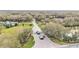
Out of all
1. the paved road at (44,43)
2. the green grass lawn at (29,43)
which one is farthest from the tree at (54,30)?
the green grass lawn at (29,43)

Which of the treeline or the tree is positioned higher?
the treeline

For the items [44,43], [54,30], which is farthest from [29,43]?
[54,30]

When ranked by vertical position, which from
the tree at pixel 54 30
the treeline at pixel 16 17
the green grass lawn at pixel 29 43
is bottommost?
the green grass lawn at pixel 29 43

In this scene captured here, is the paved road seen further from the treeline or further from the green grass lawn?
the treeline

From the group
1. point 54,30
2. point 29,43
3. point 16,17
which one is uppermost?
point 16,17

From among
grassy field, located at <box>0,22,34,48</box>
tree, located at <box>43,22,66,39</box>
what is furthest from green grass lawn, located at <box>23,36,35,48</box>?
tree, located at <box>43,22,66,39</box>

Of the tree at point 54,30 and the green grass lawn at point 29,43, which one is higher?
the tree at point 54,30

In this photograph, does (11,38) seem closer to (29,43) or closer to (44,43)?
(29,43)

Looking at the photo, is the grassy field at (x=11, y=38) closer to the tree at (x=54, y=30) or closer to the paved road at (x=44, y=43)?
the paved road at (x=44, y=43)

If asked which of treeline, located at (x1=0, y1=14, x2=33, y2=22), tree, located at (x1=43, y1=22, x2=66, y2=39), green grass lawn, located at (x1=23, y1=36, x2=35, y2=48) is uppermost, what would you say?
treeline, located at (x1=0, y1=14, x2=33, y2=22)

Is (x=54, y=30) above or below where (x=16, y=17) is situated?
below
